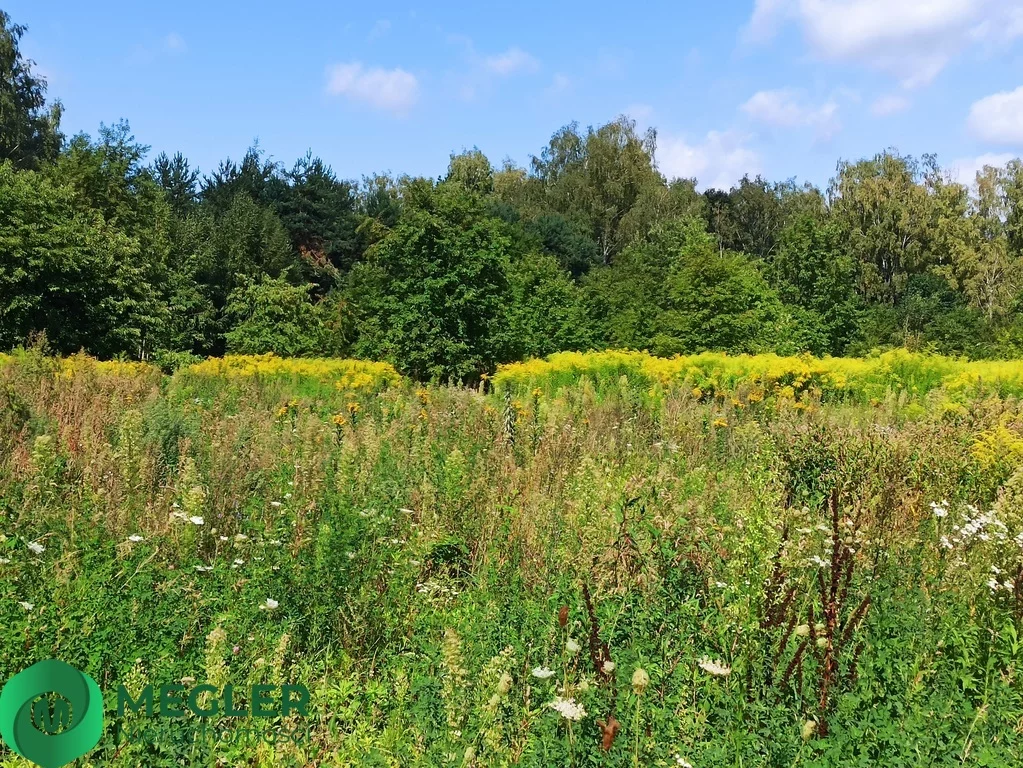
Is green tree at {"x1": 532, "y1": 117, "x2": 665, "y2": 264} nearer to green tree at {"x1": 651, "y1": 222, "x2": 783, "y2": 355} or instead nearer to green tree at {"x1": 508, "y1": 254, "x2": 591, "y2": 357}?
green tree at {"x1": 508, "y1": 254, "x2": 591, "y2": 357}

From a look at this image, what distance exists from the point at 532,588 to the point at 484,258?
1378cm

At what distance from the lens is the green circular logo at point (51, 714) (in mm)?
2377

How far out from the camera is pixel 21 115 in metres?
35.0

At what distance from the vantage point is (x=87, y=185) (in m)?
25.1

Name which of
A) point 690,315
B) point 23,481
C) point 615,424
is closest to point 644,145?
point 690,315

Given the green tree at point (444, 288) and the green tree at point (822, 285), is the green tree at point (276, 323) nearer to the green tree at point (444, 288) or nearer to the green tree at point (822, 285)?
the green tree at point (444, 288)

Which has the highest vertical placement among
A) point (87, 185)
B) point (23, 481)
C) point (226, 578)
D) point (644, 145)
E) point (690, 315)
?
point (644, 145)

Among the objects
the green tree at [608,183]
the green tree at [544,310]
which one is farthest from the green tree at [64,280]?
the green tree at [608,183]

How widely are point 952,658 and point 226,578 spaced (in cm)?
315

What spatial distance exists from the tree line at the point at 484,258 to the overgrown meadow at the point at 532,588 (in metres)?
11.5

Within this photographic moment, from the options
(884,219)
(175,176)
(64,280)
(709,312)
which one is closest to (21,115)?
(175,176)

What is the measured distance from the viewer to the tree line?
57.8ft

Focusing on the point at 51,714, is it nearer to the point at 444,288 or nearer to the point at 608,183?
the point at 444,288

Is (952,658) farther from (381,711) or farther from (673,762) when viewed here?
(381,711)
